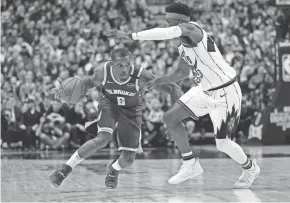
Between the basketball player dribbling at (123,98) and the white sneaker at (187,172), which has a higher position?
the basketball player dribbling at (123,98)

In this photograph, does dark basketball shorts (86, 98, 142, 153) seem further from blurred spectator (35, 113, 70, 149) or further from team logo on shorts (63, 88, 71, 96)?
blurred spectator (35, 113, 70, 149)

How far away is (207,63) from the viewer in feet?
23.4

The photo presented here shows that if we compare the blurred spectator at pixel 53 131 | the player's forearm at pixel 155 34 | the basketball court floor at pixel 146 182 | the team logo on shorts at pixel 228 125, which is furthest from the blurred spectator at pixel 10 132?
the player's forearm at pixel 155 34

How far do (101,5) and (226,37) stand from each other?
4053 millimetres

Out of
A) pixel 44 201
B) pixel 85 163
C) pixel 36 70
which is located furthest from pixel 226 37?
pixel 44 201

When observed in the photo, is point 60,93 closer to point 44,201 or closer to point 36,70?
point 44,201

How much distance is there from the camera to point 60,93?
7734 mm

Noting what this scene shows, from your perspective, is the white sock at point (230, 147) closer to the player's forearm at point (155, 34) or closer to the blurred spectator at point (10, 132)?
the player's forearm at point (155, 34)

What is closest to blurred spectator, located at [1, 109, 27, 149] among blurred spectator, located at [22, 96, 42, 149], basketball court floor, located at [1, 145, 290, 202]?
blurred spectator, located at [22, 96, 42, 149]

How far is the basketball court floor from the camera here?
21.4ft

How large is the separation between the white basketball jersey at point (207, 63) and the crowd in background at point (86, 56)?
7.69m

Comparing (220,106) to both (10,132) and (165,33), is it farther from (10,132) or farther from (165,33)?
→ (10,132)

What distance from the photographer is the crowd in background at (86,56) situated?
52.2ft

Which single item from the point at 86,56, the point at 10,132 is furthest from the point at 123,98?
the point at 86,56
